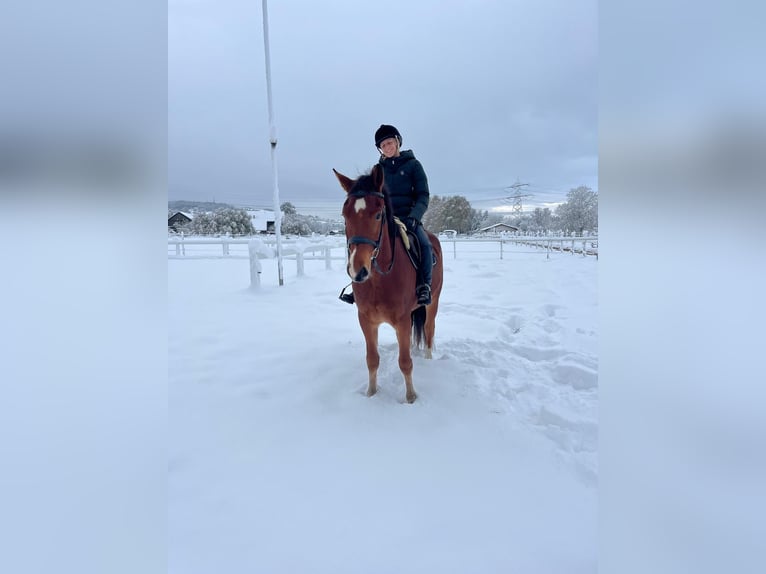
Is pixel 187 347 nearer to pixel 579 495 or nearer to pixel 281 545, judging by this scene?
pixel 281 545

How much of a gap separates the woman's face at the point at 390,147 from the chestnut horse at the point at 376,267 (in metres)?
0.83

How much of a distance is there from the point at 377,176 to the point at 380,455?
6.26ft

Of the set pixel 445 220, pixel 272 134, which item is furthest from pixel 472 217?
pixel 272 134

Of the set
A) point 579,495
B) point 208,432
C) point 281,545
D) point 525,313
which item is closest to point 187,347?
point 208,432

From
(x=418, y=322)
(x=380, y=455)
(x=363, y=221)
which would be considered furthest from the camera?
(x=418, y=322)

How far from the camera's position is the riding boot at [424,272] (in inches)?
127

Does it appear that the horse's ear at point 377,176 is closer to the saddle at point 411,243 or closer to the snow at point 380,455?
the saddle at point 411,243

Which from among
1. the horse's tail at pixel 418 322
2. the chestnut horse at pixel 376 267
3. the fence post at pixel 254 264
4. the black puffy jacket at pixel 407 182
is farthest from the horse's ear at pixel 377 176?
the fence post at pixel 254 264

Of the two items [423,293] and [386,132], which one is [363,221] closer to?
[423,293]

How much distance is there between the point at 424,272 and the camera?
332cm
